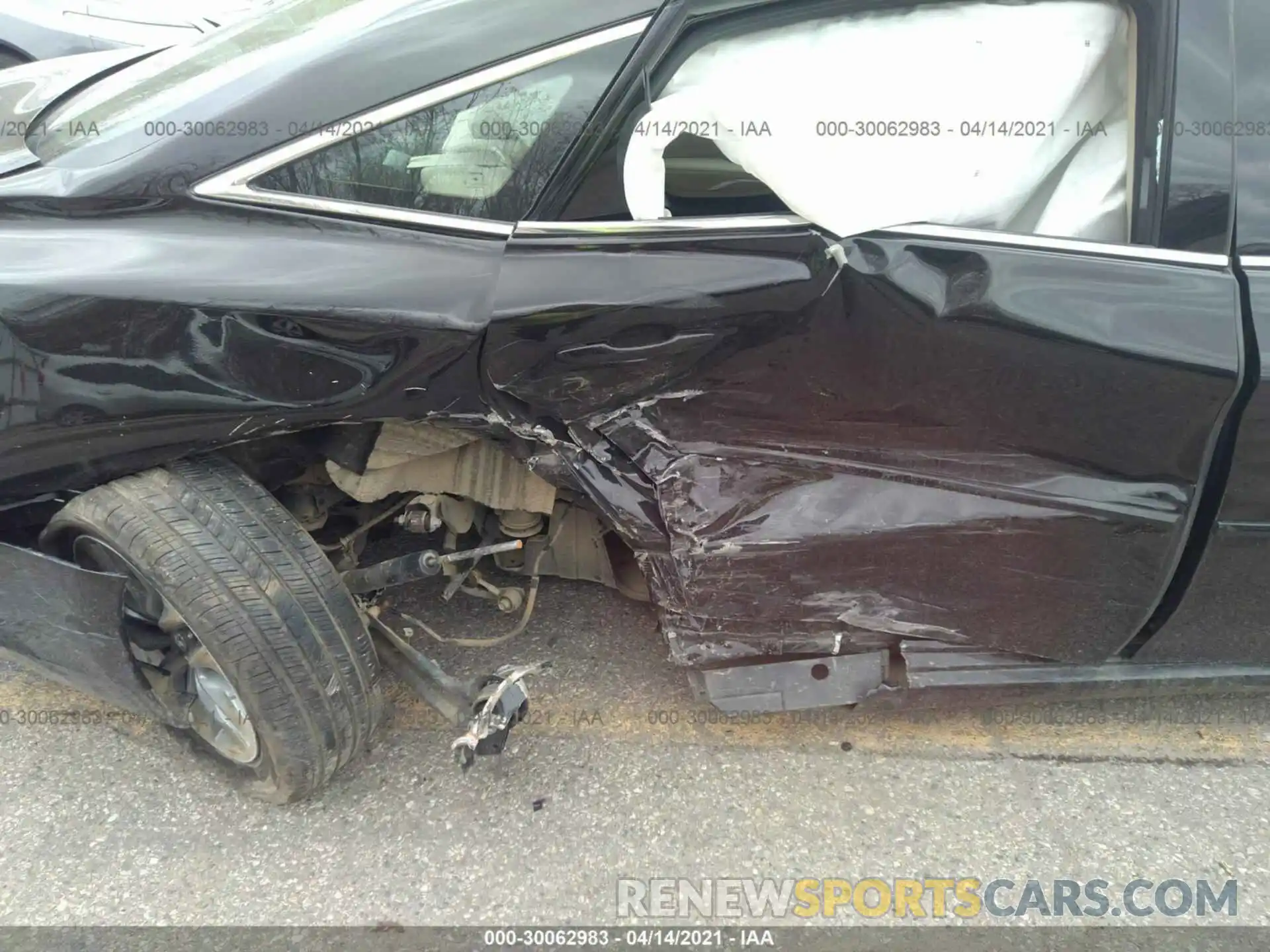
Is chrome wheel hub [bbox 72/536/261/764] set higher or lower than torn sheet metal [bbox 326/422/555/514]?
lower

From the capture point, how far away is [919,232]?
5.10ft

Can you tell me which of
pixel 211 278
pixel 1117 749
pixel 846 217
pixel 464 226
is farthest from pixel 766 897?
pixel 211 278

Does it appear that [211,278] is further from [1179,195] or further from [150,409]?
[1179,195]

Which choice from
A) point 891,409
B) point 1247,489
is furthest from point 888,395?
point 1247,489

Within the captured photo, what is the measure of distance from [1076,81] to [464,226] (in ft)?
3.97

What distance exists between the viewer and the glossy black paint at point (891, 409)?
1.56 m

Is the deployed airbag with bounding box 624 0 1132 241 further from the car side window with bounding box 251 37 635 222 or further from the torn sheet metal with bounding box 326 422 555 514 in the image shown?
the torn sheet metal with bounding box 326 422 555 514

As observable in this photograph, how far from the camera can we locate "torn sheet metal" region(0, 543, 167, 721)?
169 centimetres

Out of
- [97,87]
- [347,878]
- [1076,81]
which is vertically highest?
[97,87]

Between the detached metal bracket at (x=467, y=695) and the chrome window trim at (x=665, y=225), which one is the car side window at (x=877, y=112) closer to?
the chrome window trim at (x=665, y=225)

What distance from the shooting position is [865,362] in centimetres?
160
